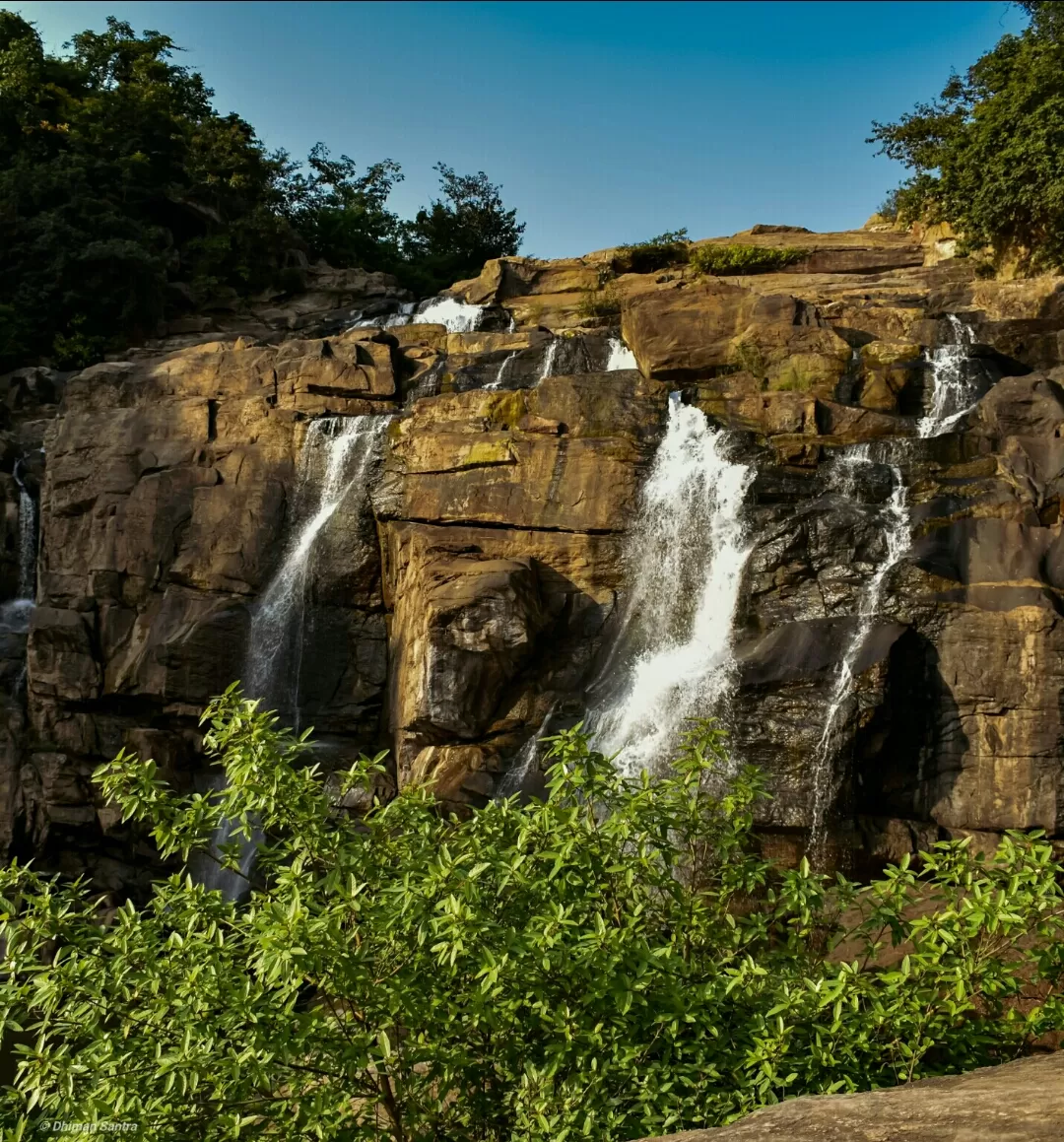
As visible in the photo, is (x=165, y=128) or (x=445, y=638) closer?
(x=445, y=638)

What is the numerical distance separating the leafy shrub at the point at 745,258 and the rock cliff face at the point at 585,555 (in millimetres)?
6292

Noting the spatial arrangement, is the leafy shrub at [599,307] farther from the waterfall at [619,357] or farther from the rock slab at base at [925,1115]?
the rock slab at base at [925,1115]

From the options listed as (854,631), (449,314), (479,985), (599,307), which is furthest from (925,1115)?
(449,314)

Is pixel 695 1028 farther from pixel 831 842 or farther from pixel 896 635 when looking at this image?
pixel 896 635

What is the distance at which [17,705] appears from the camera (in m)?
23.0

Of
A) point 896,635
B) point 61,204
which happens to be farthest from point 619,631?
point 61,204

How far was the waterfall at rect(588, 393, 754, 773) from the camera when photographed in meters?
17.7

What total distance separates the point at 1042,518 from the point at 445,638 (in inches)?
403

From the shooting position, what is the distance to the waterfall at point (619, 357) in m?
27.0

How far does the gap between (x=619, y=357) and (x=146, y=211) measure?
24911 millimetres

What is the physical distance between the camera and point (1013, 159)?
29.9 metres

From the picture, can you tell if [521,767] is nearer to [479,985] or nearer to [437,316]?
[479,985]

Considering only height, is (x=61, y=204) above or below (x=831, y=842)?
above

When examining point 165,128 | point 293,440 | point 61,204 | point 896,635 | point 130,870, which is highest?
point 165,128
